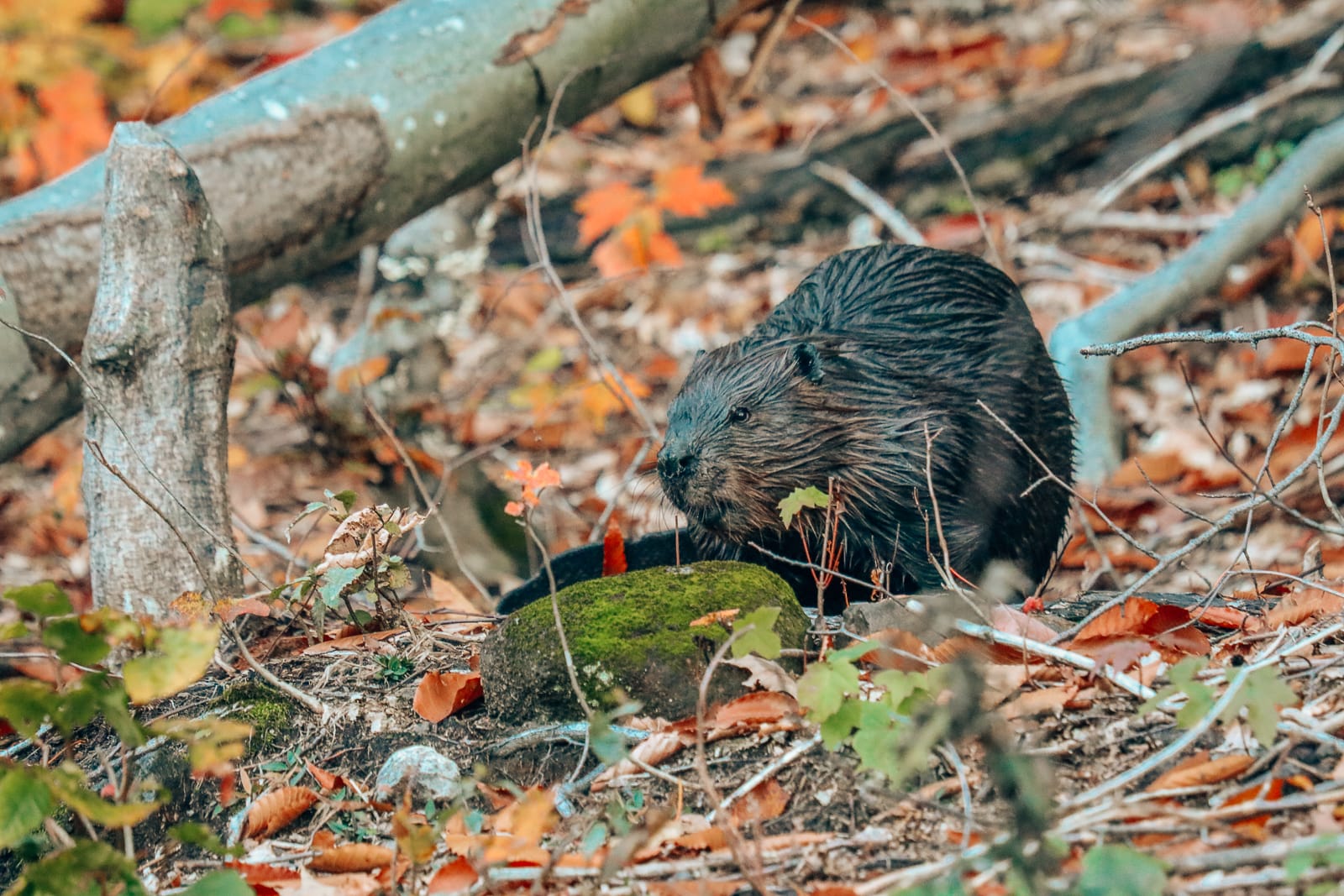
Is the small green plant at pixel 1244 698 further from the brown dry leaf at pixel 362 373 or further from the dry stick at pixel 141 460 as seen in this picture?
the brown dry leaf at pixel 362 373

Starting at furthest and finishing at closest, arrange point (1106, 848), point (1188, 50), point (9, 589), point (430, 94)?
point (1188, 50)
point (430, 94)
point (9, 589)
point (1106, 848)

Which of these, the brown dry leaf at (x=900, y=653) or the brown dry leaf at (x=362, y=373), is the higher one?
the brown dry leaf at (x=362, y=373)

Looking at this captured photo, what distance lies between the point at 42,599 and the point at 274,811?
2.69ft

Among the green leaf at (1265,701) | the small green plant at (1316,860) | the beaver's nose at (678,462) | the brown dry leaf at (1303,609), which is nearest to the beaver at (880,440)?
the beaver's nose at (678,462)

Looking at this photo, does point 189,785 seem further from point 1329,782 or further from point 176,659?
point 1329,782

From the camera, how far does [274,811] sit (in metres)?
2.73

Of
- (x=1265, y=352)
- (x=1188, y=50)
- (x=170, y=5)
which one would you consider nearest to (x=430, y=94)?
(x=1265, y=352)

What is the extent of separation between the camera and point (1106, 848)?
1.86 meters

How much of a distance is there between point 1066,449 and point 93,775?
10.1 feet

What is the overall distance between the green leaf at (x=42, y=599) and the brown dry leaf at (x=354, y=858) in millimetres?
711

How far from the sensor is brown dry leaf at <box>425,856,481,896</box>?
2350 mm

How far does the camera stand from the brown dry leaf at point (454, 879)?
2.35m

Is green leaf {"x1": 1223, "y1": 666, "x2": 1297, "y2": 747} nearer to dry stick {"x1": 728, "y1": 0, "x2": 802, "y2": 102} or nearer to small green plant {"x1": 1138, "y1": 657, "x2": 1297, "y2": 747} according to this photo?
small green plant {"x1": 1138, "y1": 657, "x2": 1297, "y2": 747}

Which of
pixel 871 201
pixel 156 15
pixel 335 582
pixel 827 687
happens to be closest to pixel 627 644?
pixel 827 687
